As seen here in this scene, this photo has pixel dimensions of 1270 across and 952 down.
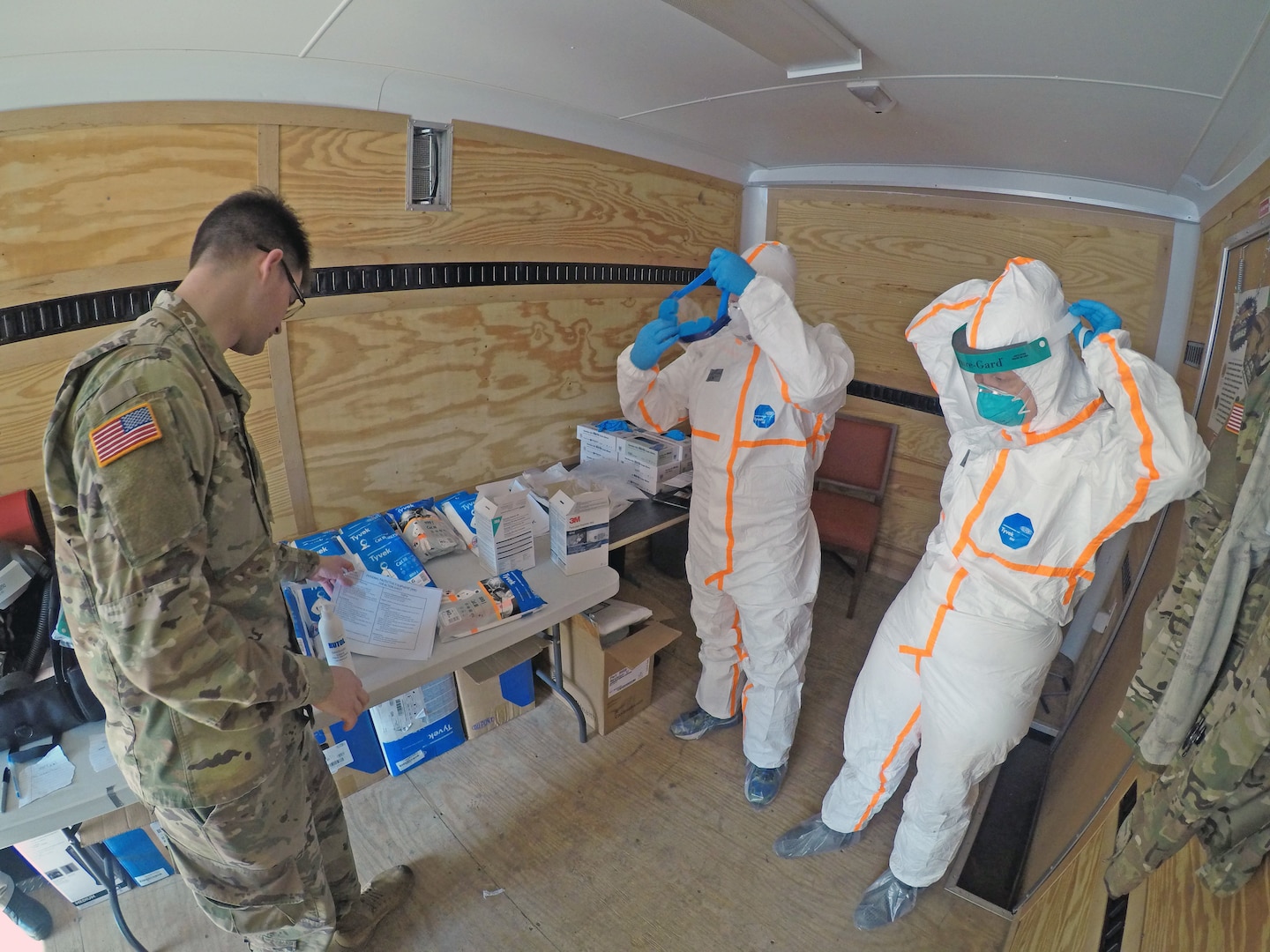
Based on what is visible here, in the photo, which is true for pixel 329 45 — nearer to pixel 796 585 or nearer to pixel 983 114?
pixel 983 114

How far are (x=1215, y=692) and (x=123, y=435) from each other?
158cm

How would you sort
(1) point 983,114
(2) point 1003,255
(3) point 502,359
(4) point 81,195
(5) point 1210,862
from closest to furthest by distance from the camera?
(5) point 1210,862
(4) point 81,195
(1) point 983,114
(3) point 502,359
(2) point 1003,255

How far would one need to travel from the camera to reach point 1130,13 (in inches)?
36.1

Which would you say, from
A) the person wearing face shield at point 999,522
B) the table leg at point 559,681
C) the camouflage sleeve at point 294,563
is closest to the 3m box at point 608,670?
the table leg at point 559,681

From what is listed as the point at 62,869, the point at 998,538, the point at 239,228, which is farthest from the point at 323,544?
the point at 998,538

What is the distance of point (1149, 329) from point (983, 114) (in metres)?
1.39

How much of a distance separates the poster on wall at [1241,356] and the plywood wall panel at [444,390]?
1945mm

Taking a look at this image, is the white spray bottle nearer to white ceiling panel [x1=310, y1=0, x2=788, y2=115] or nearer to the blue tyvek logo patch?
white ceiling panel [x1=310, y1=0, x2=788, y2=115]

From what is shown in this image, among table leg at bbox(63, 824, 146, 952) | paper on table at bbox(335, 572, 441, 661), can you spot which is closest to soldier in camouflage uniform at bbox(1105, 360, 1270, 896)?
paper on table at bbox(335, 572, 441, 661)

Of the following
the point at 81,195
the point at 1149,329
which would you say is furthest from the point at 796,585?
the point at 81,195

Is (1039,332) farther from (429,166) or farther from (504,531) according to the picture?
(429,166)

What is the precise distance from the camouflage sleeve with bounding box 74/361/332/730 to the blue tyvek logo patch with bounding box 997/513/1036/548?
56.4 inches

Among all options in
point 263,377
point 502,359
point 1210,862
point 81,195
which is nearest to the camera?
point 1210,862

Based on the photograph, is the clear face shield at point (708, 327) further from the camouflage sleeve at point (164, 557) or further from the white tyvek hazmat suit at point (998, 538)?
the camouflage sleeve at point (164, 557)
